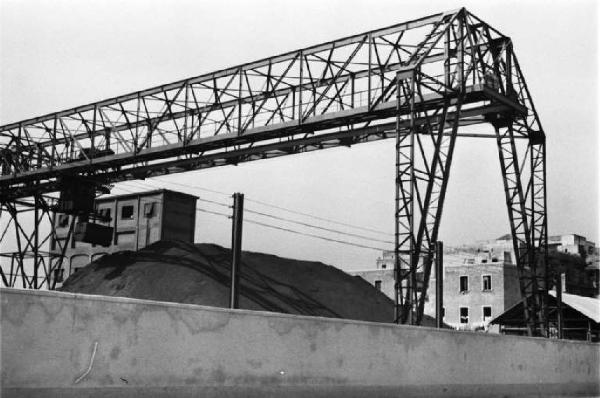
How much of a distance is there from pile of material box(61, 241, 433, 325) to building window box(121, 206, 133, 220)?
10159mm

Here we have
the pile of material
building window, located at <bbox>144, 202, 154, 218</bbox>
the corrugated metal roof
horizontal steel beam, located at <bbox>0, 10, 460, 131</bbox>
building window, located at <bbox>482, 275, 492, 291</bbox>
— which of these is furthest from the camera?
building window, located at <bbox>482, 275, 492, 291</bbox>

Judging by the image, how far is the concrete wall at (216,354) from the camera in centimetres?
712

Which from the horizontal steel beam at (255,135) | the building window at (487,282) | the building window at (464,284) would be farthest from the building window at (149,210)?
the building window at (487,282)

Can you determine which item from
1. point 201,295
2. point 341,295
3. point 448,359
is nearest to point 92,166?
point 201,295

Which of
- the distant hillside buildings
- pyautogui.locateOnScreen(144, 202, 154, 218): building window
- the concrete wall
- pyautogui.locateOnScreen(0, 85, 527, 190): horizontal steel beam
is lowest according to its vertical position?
the concrete wall

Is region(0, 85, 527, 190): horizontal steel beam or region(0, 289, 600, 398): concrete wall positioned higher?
region(0, 85, 527, 190): horizontal steel beam

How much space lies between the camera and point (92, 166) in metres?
28.8

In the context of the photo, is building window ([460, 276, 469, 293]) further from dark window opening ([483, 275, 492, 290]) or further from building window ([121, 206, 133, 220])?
building window ([121, 206, 133, 220])

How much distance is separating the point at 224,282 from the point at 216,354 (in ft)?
60.4

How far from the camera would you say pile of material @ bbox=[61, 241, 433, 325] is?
86.6 ft

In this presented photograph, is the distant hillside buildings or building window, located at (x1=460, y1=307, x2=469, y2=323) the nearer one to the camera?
the distant hillside buildings

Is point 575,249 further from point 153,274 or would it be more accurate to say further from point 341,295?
point 153,274

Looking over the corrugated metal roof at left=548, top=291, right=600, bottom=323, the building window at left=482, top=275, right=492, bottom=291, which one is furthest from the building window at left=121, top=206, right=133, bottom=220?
the building window at left=482, top=275, right=492, bottom=291

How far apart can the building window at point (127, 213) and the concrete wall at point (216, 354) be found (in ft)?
104
